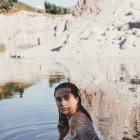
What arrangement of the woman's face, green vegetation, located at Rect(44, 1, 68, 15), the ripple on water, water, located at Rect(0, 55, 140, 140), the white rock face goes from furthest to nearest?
green vegetation, located at Rect(44, 1, 68, 15), the white rock face, water, located at Rect(0, 55, 140, 140), the ripple on water, the woman's face

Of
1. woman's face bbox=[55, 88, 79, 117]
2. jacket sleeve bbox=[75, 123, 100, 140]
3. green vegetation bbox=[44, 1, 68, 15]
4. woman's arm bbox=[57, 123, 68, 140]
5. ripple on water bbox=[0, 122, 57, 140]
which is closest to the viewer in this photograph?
jacket sleeve bbox=[75, 123, 100, 140]

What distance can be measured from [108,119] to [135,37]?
3080 inches

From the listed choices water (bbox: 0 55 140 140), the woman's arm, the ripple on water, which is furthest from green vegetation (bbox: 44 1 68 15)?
the woman's arm

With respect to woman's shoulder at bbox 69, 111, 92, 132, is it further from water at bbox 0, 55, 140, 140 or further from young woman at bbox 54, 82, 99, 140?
water at bbox 0, 55, 140, 140

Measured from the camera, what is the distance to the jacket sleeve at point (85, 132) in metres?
5.70

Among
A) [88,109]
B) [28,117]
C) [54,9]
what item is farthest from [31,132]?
[54,9]

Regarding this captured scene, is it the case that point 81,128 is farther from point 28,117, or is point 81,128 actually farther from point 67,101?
point 28,117

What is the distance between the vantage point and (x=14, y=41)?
149250 mm

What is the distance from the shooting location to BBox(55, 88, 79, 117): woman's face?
6.19 metres

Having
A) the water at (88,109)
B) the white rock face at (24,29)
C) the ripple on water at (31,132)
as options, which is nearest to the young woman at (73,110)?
the water at (88,109)

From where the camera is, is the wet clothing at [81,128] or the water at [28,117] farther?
the water at [28,117]

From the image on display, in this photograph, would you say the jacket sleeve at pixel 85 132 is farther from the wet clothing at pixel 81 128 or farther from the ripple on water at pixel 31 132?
the ripple on water at pixel 31 132

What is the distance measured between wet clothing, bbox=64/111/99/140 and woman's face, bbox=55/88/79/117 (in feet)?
0.39

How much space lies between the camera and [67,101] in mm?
6191
